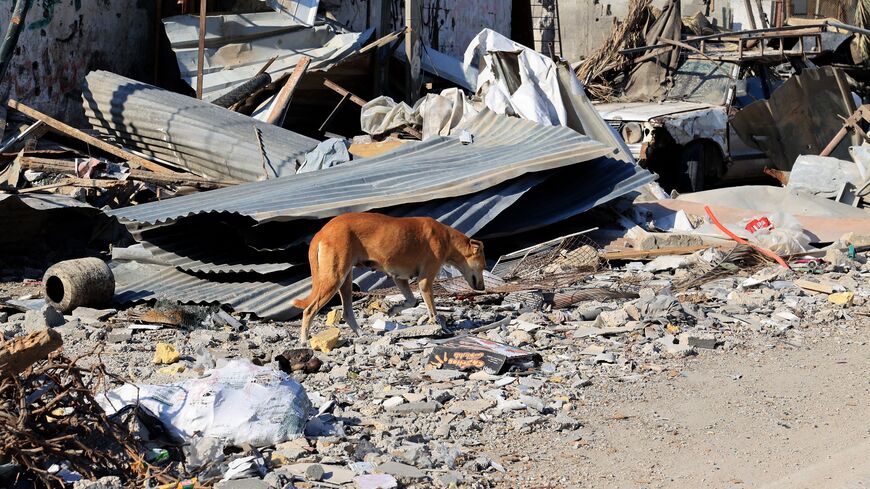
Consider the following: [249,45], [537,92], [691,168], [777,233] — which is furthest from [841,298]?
[249,45]

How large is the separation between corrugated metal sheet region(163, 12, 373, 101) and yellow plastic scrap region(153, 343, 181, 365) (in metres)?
7.76

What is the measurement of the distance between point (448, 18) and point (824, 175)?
24.3 ft

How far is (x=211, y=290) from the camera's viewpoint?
29.0 feet

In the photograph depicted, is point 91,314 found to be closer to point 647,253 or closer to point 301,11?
point 647,253

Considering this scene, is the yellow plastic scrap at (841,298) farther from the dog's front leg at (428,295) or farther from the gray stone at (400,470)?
the gray stone at (400,470)

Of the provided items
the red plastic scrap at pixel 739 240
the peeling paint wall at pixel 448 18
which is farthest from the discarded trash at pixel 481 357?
the peeling paint wall at pixel 448 18

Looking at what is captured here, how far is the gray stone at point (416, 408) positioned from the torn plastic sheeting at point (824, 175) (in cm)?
931

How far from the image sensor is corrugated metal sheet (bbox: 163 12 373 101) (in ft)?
47.7

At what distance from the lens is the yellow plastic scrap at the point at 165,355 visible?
6.95m

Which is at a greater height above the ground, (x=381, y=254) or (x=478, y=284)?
(x=381, y=254)

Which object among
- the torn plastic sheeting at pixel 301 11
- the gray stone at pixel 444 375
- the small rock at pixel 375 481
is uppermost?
the torn plastic sheeting at pixel 301 11

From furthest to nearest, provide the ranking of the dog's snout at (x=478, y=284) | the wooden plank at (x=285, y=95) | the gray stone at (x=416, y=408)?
the wooden plank at (x=285, y=95) → the dog's snout at (x=478, y=284) → the gray stone at (x=416, y=408)

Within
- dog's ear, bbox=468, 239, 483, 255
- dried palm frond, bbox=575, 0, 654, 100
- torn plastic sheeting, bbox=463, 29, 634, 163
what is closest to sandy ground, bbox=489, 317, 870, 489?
dog's ear, bbox=468, 239, 483, 255

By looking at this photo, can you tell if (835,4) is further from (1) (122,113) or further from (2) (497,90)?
(1) (122,113)
